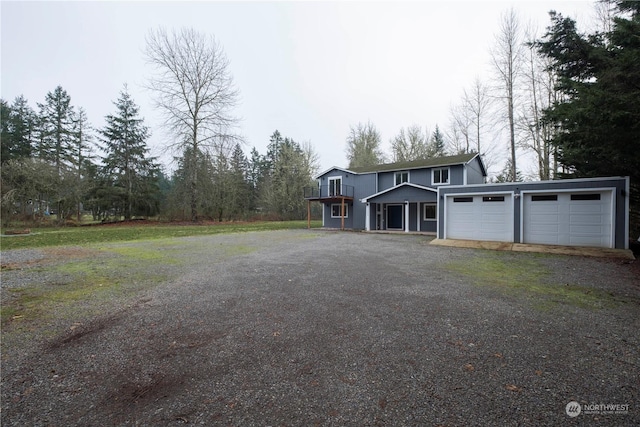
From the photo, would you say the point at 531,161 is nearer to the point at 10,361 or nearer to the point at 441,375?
the point at 441,375

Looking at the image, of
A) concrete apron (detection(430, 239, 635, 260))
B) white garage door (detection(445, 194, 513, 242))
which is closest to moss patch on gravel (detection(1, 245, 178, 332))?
concrete apron (detection(430, 239, 635, 260))

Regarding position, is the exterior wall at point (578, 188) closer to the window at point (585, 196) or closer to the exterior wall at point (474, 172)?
the window at point (585, 196)

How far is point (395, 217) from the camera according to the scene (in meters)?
20.1

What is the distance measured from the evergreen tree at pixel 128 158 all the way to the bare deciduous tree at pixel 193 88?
6.22m

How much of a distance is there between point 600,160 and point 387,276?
9.67 meters

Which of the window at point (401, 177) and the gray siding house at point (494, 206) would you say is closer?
the gray siding house at point (494, 206)

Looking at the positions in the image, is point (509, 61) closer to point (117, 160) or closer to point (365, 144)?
point (365, 144)

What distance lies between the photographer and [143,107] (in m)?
28.6

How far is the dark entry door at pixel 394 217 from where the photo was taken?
65.4 feet

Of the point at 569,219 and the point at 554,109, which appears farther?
the point at 569,219

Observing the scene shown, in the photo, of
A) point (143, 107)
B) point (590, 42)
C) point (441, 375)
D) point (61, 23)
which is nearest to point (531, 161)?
point (590, 42)

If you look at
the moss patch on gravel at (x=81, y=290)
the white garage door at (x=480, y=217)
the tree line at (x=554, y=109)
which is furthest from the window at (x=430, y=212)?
the moss patch on gravel at (x=81, y=290)

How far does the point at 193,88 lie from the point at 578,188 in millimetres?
27981

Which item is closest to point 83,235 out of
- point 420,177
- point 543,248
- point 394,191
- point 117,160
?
point 117,160
